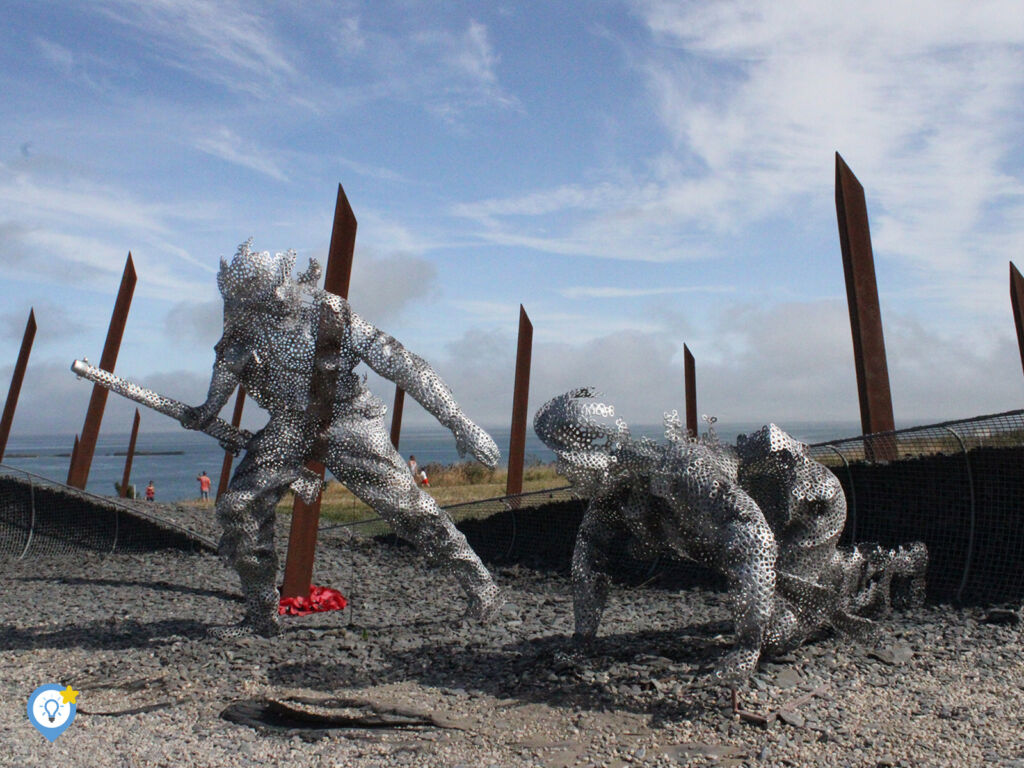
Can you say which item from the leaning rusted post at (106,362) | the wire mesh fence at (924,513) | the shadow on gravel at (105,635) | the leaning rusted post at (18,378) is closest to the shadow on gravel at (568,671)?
the wire mesh fence at (924,513)

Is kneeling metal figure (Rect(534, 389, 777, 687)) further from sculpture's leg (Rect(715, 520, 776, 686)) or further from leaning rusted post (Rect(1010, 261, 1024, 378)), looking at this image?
leaning rusted post (Rect(1010, 261, 1024, 378))

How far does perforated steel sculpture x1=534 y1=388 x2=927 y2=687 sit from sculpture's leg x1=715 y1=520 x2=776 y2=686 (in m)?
0.01

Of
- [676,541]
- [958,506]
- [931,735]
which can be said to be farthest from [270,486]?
[958,506]

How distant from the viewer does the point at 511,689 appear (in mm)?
4000

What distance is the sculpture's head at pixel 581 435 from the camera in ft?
13.1

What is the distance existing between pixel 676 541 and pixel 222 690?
2.21 m

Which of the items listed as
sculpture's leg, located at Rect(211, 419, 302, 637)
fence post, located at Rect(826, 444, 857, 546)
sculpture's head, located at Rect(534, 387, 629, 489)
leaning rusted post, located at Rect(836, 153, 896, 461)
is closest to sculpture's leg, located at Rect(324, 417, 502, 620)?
sculpture's leg, located at Rect(211, 419, 302, 637)

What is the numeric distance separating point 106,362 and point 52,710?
7.11 meters

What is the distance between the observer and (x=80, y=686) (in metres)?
4.40

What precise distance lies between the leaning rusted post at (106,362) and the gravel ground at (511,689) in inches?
172

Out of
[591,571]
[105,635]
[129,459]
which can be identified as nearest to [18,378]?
[129,459]

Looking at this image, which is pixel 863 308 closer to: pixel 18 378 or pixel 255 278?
pixel 255 278

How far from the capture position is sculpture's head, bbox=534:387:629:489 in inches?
157

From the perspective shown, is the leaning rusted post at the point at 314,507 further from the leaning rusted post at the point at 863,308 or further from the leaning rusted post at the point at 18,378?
the leaning rusted post at the point at 18,378
